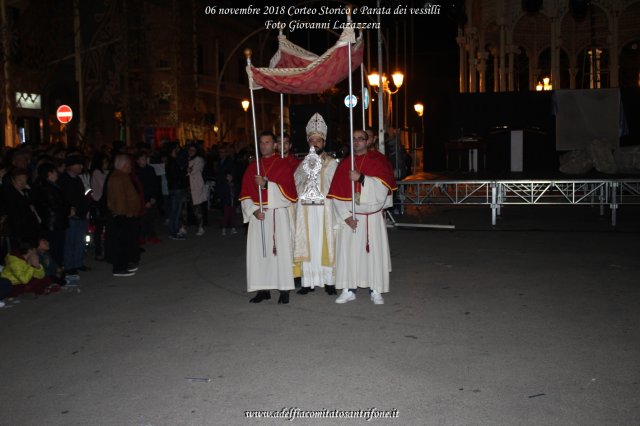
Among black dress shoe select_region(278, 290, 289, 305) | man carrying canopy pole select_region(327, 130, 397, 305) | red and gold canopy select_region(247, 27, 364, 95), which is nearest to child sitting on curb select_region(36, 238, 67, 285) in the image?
black dress shoe select_region(278, 290, 289, 305)

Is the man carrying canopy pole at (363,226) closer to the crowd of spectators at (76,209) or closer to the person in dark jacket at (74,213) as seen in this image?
the crowd of spectators at (76,209)

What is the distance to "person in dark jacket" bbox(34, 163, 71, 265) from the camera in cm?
940

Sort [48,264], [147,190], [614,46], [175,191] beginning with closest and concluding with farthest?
[48,264]
[147,190]
[175,191]
[614,46]

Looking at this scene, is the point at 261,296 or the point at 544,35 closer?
the point at 261,296

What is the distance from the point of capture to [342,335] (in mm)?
6926

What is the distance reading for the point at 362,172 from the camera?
27.5ft

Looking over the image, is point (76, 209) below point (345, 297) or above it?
above

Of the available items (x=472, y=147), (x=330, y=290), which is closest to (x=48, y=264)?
(x=330, y=290)

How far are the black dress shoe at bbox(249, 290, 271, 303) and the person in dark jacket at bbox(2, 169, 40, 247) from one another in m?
2.95

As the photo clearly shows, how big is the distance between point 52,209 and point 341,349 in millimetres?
5140

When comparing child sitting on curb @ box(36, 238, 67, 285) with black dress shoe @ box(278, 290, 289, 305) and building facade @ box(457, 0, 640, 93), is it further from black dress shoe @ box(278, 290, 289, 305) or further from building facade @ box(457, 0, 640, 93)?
building facade @ box(457, 0, 640, 93)

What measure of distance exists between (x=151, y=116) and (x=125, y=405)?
3735 cm

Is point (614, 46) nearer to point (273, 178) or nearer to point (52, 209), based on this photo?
point (273, 178)

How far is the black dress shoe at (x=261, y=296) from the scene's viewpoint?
336 inches
